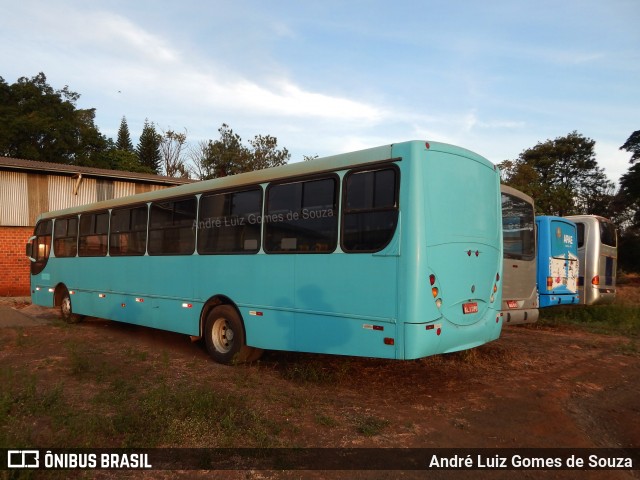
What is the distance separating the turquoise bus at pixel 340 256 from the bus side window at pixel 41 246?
5608mm

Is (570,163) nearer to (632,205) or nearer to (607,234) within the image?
(632,205)

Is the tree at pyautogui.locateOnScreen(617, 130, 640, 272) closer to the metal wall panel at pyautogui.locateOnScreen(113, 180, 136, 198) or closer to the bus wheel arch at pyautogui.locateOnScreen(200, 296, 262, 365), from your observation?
the metal wall panel at pyautogui.locateOnScreen(113, 180, 136, 198)

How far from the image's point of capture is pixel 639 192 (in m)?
32.2

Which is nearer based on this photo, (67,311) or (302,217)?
(302,217)

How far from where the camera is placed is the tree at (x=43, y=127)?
39.1 meters

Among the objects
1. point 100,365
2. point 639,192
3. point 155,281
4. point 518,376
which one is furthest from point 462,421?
point 639,192

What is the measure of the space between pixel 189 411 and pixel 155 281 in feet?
15.0

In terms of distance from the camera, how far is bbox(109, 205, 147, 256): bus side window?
9.56m

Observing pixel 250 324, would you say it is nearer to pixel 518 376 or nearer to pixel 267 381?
pixel 267 381

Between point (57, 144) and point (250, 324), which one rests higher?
point (57, 144)

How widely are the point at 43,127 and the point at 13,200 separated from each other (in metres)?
24.9

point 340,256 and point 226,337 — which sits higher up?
point 340,256

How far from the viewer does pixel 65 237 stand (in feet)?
40.4

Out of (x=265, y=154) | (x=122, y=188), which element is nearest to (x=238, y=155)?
(x=265, y=154)
